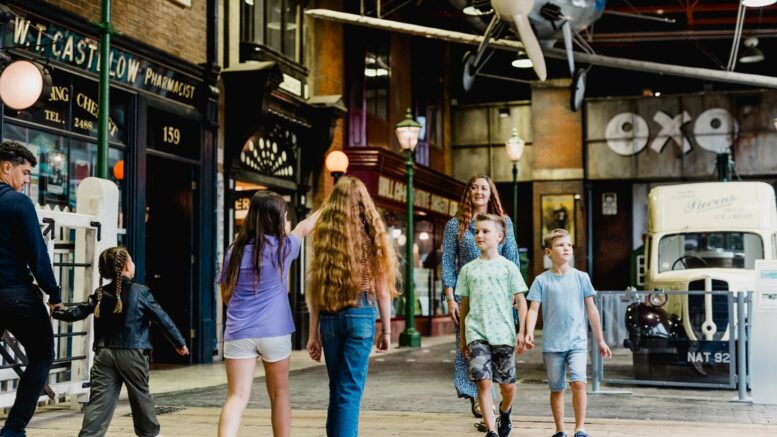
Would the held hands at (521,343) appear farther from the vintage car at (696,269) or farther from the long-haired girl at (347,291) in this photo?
the vintage car at (696,269)

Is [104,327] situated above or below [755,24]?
below

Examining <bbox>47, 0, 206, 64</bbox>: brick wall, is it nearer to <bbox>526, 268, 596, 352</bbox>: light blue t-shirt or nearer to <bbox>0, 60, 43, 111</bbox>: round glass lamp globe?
<bbox>0, 60, 43, 111</bbox>: round glass lamp globe

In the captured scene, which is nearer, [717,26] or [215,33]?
[215,33]

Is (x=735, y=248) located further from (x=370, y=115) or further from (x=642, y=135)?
(x=642, y=135)

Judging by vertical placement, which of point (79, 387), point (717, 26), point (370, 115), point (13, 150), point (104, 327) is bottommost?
point (79, 387)

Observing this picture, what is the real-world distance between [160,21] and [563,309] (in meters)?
9.32

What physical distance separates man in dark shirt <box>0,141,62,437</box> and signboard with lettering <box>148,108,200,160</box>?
26.6ft

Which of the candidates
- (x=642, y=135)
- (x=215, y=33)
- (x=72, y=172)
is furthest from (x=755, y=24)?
(x=72, y=172)

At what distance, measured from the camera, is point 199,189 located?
50.3 ft

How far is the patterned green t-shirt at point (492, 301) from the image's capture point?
6.84 metres

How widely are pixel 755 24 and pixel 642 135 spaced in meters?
4.87

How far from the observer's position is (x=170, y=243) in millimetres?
15414

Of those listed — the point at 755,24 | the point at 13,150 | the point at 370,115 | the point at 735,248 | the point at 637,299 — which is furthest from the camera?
the point at 755,24

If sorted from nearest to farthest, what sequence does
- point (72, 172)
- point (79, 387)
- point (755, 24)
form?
point (79, 387) → point (72, 172) → point (755, 24)
